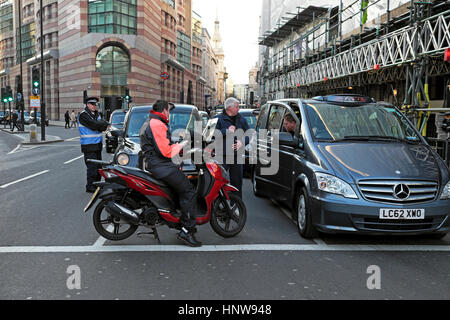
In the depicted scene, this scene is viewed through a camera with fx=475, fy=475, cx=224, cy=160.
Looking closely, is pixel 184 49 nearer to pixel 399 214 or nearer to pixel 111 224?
pixel 111 224

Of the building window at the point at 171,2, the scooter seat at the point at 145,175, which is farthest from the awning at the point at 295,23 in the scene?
the building window at the point at 171,2

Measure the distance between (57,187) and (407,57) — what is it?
11431 millimetres

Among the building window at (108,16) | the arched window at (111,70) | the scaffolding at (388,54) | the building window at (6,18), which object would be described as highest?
the building window at (6,18)

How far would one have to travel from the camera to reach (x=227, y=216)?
594 centimetres

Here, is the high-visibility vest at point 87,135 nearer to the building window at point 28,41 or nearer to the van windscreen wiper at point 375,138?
the van windscreen wiper at point 375,138

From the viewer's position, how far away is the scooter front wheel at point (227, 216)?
5.86 m

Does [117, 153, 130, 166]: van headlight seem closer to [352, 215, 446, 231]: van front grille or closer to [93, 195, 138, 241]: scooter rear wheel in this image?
[93, 195, 138, 241]: scooter rear wheel

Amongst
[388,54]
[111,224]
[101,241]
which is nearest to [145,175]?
[111,224]

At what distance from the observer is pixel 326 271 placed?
15.0 ft

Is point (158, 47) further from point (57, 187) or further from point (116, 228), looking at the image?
point (116, 228)

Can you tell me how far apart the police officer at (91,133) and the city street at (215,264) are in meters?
2.03

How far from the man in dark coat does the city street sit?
68 centimetres

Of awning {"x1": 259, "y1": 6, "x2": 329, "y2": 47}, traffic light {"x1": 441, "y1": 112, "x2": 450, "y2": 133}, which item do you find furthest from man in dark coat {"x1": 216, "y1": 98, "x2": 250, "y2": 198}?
Result: awning {"x1": 259, "y1": 6, "x2": 329, "y2": 47}
